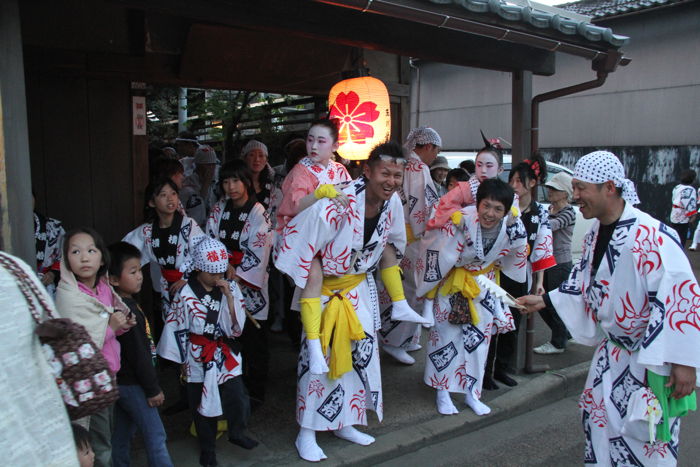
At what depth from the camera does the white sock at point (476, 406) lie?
4.63 meters

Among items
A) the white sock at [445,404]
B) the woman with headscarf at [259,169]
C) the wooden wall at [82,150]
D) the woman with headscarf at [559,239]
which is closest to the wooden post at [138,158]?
the wooden wall at [82,150]

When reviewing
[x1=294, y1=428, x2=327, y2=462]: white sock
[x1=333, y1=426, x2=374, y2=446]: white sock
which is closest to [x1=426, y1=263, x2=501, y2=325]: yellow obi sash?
[x1=333, y1=426, x2=374, y2=446]: white sock

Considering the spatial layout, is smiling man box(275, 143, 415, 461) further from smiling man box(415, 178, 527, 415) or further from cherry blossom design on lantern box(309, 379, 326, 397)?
smiling man box(415, 178, 527, 415)

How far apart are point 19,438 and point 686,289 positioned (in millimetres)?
2762

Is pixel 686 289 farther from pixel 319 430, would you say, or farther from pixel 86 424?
pixel 86 424

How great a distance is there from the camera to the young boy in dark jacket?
10.4 feet

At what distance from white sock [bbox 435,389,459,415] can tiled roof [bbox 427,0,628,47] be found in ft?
9.83

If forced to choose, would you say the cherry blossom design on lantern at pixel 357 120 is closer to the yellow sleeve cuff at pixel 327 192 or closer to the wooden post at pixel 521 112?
the wooden post at pixel 521 112

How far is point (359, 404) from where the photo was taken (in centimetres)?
402

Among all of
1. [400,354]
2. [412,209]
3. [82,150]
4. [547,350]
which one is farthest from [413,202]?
[82,150]

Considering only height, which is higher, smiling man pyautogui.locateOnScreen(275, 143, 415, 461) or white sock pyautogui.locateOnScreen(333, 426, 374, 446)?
smiling man pyautogui.locateOnScreen(275, 143, 415, 461)

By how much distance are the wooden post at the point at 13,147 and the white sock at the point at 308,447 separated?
6.95 feet

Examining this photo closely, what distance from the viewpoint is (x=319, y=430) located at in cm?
395

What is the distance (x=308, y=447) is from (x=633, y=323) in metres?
2.20
